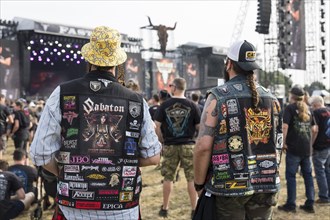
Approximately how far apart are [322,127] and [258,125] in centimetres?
401

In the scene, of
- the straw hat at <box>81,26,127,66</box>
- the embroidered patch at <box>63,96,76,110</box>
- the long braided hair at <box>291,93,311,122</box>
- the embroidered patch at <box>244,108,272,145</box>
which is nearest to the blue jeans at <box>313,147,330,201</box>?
the long braided hair at <box>291,93,311,122</box>

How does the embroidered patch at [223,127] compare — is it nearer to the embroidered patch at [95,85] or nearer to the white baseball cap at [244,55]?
the white baseball cap at [244,55]

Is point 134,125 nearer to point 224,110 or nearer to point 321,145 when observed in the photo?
point 224,110

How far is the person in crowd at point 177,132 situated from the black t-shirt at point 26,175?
1.88m

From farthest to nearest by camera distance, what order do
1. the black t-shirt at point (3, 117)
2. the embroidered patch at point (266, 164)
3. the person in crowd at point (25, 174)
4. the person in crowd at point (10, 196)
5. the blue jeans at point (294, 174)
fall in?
1. the black t-shirt at point (3, 117)
2. the blue jeans at point (294, 174)
3. the person in crowd at point (25, 174)
4. the person in crowd at point (10, 196)
5. the embroidered patch at point (266, 164)

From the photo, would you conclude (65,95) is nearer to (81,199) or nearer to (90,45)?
(90,45)

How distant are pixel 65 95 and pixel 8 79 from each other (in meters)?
23.1

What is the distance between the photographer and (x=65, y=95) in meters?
2.26

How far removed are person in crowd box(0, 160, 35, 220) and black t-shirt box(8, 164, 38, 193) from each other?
1.76 feet

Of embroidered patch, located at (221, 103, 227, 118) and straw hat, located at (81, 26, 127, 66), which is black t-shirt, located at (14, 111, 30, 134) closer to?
straw hat, located at (81, 26, 127, 66)

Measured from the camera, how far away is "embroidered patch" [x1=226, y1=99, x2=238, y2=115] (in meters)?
2.56

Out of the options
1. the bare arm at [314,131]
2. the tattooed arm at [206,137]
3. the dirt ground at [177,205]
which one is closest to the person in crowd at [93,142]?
the tattooed arm at [206,137]

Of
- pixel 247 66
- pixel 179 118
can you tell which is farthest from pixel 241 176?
pixel 179 118

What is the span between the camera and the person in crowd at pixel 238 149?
100 inches
